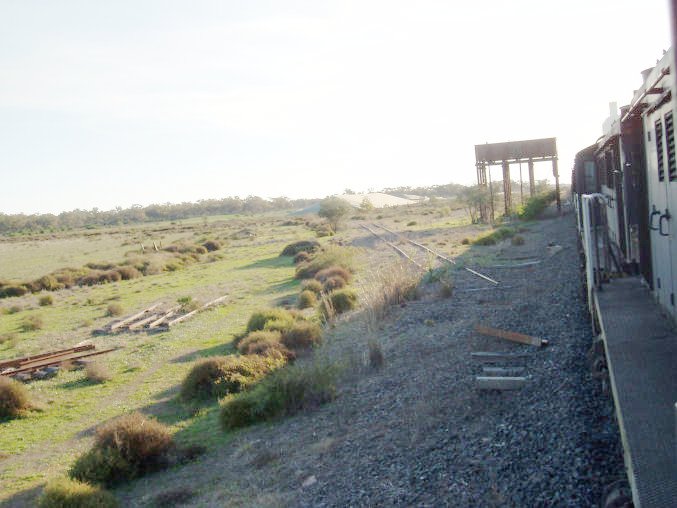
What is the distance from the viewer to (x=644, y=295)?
26.1 feet

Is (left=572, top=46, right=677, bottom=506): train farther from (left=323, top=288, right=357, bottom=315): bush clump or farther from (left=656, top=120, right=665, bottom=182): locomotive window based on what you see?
(left=323, top=288, right=357, bottom=315): bush clump

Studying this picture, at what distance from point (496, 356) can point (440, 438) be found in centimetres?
306

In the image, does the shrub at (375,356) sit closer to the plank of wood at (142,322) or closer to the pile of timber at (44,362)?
the pile of timber at (44,362)

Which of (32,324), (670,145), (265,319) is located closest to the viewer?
(670,145)

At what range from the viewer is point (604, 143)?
37.7 feet

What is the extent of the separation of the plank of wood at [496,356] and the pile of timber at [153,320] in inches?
529

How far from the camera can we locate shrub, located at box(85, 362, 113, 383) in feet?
52.0

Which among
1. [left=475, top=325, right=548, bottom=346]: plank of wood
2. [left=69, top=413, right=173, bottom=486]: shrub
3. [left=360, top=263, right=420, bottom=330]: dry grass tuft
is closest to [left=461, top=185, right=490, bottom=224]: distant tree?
[left=360, top=263, right=420, bottom=330]: dry grass tuft

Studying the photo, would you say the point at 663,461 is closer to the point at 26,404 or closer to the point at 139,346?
the point at 26,404

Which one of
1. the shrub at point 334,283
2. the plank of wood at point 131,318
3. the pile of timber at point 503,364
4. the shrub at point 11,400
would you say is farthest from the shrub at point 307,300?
the pile of timber at point 503,364

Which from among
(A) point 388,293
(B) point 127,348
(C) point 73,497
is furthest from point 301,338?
(C) point 73,497

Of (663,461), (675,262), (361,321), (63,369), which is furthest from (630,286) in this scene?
(63,369)

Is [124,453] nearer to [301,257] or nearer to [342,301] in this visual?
[342,301]

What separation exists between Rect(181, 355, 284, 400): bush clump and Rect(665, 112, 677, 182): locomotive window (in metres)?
8.71
